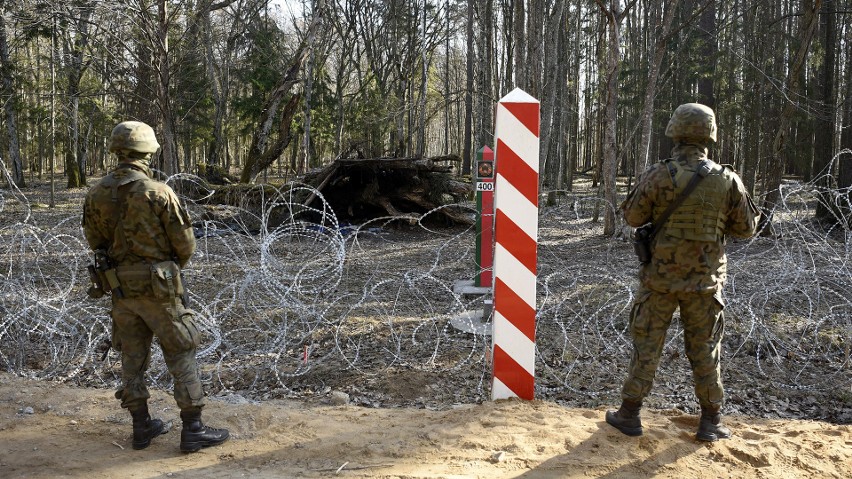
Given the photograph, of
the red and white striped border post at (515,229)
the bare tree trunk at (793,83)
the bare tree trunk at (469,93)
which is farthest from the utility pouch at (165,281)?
the bare tree trunk at (469,93)

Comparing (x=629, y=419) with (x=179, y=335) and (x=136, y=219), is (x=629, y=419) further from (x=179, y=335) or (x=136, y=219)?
(x=136, y=219)

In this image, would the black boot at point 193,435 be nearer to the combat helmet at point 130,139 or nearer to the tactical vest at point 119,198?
the tactical vest at point 119,198

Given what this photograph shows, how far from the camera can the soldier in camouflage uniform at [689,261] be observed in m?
3.42

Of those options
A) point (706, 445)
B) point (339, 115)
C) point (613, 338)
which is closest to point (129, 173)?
point (706, 445)

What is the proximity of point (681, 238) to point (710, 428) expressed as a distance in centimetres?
106

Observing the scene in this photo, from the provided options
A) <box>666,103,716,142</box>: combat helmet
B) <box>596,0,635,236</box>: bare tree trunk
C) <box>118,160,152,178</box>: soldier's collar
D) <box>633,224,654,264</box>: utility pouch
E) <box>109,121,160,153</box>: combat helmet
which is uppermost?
<box>596,0,635,236</box>: bare tree trunk

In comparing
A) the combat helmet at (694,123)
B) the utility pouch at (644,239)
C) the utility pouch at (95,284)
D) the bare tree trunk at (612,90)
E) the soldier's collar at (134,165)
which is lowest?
the utility pouch at (95,284)

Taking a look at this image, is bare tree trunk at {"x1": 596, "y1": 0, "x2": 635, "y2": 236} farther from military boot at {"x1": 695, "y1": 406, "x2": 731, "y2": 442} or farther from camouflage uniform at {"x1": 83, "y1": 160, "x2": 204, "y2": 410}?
camouflage uniform at {"x1": 83, "y1": 160, "x2": 204, "y2": 410}

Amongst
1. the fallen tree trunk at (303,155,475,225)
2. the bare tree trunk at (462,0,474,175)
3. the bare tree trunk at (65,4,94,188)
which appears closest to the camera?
the fallen tree trunk at (303,155,475,225)

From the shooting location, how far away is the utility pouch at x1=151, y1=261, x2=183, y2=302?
131 inches

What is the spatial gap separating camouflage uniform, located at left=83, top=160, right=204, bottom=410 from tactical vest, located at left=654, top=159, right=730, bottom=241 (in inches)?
105

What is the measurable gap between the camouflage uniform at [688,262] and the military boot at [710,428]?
0.05 meters

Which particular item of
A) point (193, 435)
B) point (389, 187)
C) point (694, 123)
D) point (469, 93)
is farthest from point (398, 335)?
point (469, 93)

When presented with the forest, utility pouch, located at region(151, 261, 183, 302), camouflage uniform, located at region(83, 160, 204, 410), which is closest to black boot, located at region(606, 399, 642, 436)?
camouflage uniform, located at region(83, 160, 204, 410)
